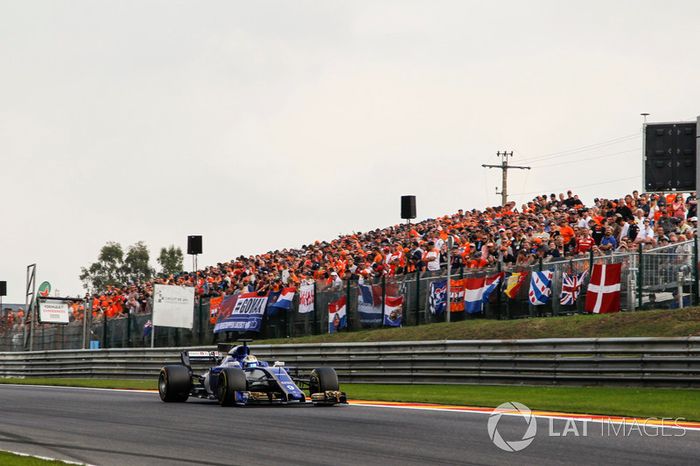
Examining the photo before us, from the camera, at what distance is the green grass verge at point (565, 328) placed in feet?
70.1

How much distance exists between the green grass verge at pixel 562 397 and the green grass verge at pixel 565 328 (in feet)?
7.76

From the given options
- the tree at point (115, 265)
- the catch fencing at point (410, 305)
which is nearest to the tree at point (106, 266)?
the tree at point (115, 265)

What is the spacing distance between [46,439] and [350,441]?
353cm

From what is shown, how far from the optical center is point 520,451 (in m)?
10.4

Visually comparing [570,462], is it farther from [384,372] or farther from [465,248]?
[465,248]

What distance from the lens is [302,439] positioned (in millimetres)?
11852

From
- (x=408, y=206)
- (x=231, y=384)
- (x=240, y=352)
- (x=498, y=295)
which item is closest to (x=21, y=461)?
(x=231, y=384)

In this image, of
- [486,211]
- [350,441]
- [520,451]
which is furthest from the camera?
[486,211]

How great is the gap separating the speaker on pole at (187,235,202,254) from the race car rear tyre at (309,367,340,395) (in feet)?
73.1

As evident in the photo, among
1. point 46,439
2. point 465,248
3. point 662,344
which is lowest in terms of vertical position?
point 46,439

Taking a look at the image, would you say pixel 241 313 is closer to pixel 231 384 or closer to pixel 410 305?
pixel 410 305

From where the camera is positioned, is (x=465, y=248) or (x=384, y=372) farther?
(x=465, y=248)

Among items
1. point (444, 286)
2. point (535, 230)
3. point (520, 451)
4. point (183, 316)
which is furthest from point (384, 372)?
point (520, 451)

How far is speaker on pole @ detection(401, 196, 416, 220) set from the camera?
3659 centimetres
